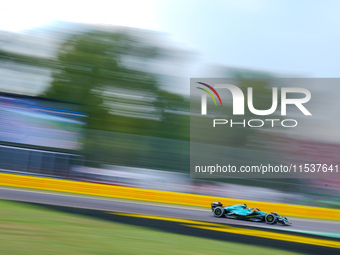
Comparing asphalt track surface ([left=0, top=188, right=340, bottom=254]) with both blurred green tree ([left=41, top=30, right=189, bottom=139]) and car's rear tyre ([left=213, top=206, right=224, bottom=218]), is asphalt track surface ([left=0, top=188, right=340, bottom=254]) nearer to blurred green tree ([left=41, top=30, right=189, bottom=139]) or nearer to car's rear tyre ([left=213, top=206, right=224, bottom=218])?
car's rear tyre ([left=213, top=206, right=224, bottom=218])

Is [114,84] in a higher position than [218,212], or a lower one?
higher

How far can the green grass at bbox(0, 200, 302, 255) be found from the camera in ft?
9.96

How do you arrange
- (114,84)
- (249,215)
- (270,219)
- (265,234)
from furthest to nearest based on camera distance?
(114,84) < (249,215) < (270,219) < (265,234)

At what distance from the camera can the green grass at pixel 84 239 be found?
9.96 ft

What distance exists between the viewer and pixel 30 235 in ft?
11.0

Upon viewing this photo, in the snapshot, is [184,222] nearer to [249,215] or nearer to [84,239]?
[249,215]

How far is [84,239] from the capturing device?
3432 millimetres

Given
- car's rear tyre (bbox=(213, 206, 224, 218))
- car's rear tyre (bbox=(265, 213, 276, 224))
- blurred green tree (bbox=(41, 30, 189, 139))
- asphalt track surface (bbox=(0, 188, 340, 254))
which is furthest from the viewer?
blurred green tree (bbox=(41, 30, 189, 139))

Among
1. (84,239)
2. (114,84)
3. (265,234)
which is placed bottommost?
(265,234)

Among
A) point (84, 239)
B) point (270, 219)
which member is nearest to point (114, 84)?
point (270, 219)

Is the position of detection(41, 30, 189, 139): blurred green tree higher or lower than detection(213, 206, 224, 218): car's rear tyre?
higher

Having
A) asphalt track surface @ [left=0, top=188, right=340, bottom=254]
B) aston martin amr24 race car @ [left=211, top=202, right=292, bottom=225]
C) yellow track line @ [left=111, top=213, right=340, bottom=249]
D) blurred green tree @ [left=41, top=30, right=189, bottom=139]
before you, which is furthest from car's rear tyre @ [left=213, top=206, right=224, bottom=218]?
blurred green tree @ [left=41, top=30, right=189, bottom=139]

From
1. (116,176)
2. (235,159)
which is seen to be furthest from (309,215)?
(116,176)

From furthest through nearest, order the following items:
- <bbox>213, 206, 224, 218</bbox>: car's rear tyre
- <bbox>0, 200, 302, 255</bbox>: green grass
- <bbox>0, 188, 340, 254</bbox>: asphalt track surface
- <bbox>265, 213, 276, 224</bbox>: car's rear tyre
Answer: <bbox>213, 206, 224, 218</bbox>: car's rear tyre → <bbox>265, 213, 276, 224</bbox>: car's rear tyre → <bbox>0, 188, 340, 254</bbox>: asphalt track surface → <bbox>0, 200, 302, 255</bbox>: green grass
